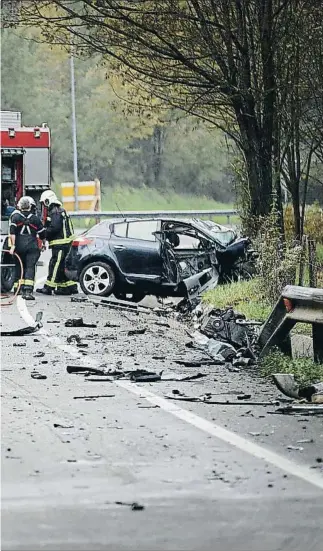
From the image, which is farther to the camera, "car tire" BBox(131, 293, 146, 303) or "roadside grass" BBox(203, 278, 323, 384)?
"car tire" BBox(131, 293, 146, 303)

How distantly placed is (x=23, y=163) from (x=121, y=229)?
6.63 meters

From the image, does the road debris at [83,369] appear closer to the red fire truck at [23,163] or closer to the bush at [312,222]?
the red fire truck at [23,163]

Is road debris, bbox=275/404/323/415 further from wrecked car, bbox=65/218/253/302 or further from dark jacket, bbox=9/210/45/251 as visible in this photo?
dark jacket, bbox=9/210/45/251

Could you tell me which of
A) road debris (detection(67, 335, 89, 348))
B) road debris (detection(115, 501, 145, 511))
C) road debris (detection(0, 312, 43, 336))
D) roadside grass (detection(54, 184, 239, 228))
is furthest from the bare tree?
roadside grass (detection(54, 184, 239, 228))

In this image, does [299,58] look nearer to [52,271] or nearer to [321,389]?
[52,271]

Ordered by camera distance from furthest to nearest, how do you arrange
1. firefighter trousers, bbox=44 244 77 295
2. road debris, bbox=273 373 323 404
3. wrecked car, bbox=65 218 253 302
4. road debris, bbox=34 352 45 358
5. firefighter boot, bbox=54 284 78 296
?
firefighter boot, bbox=54 284 78 296, firefighter trousers, bbox=44 244 77 295, wrecked car, bbox=65 218 253 302, road debris, bbox=34 352 45 358, road debris, bbox=273 373 323 404

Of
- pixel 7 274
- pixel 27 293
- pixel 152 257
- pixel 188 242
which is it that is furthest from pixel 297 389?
pixel 7 274

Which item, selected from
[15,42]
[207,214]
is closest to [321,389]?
[207,214]

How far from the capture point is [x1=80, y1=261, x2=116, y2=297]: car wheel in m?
21.4

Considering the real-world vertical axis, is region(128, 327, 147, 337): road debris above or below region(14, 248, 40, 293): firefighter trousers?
below

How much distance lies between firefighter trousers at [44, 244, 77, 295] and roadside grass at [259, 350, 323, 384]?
9.86m

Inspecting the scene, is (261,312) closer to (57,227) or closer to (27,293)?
(27,293)

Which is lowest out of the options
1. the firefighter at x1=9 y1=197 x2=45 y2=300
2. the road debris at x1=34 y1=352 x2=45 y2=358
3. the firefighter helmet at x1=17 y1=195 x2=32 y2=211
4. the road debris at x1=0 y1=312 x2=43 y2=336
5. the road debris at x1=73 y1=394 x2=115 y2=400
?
the road debris at x1=0 y1=312 x2=43 y2=336

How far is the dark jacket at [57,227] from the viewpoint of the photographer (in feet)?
73.7
